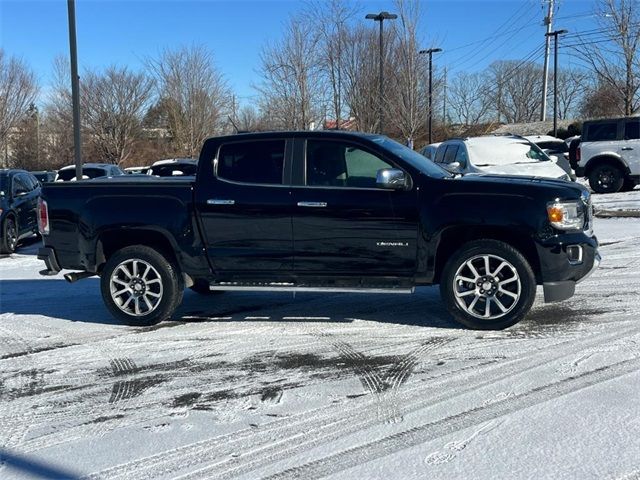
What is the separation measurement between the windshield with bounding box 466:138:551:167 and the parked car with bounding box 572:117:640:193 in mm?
5981

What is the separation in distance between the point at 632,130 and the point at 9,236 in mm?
15687

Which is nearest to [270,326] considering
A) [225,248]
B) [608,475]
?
[225,248]

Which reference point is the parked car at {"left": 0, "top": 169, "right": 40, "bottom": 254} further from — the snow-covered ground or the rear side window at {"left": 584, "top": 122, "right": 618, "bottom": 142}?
the rear side window at {"left": 584, "top": 122, "right": 618, "bottom": 142}

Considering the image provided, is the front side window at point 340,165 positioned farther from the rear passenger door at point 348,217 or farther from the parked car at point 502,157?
the parked car at point 502,157

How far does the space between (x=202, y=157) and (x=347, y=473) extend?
13.0ft

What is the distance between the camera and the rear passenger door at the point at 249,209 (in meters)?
6.41

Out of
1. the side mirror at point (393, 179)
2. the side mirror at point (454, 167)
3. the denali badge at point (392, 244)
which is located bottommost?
the denali badge at point (392, 244)

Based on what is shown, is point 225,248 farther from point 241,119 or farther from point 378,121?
point 241,119

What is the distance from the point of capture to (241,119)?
3469cm

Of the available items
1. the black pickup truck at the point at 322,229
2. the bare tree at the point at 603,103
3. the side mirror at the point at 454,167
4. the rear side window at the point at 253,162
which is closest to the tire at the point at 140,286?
the black pickup truck at the point at 322,229

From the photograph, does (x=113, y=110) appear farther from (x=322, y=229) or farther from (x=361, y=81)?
(x=322, y=229)

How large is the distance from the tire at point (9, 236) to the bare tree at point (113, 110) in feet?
74.8

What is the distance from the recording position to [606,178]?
19406 mm

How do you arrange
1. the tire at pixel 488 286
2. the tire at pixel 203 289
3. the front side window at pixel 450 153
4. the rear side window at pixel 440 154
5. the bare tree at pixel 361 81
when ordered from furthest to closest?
the bare tree at pixel 361 81 < the rear side window at pixel 440 154 < the front side window at pixel 450 153 < the tire at pixel 203 289 < the tire at pixel 488 286
